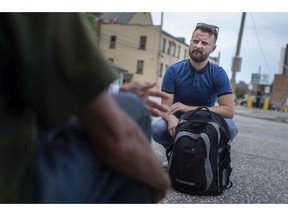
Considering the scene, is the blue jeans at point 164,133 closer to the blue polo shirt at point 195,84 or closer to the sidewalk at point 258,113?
the blue polo shirt at point 195,84

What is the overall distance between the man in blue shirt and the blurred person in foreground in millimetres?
992

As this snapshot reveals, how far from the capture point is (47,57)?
367 mm

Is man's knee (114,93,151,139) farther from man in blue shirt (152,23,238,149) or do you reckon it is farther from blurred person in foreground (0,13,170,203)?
man in blue shirt (152,23,238,149)

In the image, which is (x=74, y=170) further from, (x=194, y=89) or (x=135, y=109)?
(x=194, y=89)

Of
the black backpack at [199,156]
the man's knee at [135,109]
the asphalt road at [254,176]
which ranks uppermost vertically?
the man's knee at [135,109]

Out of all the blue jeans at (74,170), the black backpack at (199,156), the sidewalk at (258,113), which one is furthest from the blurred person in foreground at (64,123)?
the sidewalk at (258,113)

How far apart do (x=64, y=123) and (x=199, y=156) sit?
1.01 m

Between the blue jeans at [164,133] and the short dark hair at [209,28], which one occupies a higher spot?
the short dark hair at [209,28]

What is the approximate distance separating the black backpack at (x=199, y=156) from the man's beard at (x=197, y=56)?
0.89ft

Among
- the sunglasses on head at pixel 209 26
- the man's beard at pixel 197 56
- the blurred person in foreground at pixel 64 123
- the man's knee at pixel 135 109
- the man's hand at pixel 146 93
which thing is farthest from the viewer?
the man's beard at pixel 197 56

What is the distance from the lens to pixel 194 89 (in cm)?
156

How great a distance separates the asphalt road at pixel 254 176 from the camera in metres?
1.31

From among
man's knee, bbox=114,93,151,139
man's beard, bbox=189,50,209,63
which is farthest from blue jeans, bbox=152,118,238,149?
man's knee, bbox=114,93,151,139
